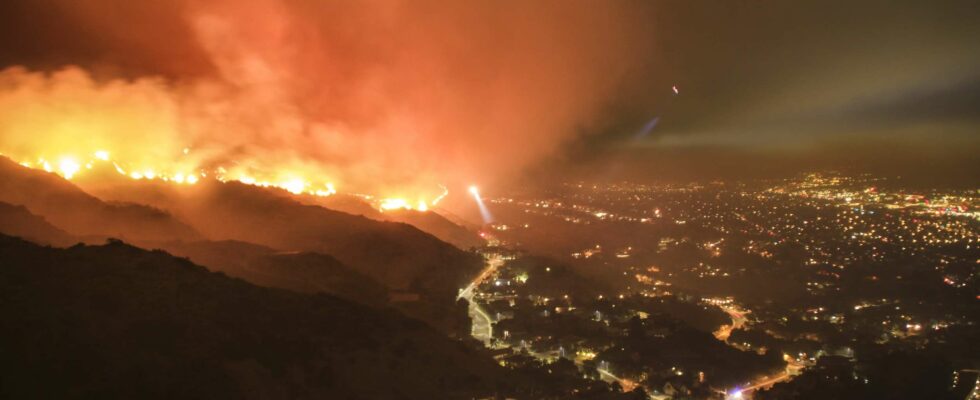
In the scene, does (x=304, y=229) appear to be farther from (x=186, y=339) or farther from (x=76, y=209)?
(x=186, y=339)

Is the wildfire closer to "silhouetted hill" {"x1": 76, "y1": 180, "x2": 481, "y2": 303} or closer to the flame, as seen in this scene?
the flame

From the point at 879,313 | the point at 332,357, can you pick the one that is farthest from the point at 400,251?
the point at 879,313

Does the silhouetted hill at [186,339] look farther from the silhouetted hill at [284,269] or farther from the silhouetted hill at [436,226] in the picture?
the silhouetted hill at [436,226]

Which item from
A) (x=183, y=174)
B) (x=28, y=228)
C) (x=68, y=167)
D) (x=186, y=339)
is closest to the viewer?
(x=186, y=339)

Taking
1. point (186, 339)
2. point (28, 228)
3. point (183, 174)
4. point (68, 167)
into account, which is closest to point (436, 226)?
point (183, 174)

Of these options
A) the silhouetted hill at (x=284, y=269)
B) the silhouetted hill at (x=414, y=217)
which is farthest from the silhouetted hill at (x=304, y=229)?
the silhouetted hill at (x=414, y=217)

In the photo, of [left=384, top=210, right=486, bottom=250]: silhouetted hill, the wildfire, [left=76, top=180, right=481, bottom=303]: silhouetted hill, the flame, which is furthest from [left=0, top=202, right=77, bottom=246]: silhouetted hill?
[left=384, top=210, right=486, bottom=250]: silhouetted hill
